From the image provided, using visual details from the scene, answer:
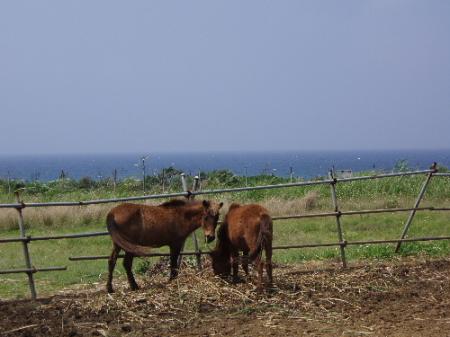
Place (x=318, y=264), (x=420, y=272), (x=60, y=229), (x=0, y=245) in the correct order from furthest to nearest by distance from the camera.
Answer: (x=60, y=229), (x=0, y=245), (x=318, y=264), (x=420, y=272)

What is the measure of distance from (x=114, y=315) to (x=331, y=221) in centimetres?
921

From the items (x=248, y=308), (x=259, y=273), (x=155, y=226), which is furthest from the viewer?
(x=155, y=226)

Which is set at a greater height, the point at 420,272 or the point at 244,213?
the point at 244,213

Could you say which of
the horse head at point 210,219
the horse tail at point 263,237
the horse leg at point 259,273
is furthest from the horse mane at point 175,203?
the horse leg at point 259,273

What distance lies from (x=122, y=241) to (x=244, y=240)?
153 centimetres

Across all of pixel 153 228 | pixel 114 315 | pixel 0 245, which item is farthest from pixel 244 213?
pixel 0 245

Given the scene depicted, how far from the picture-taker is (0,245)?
44.4 ft

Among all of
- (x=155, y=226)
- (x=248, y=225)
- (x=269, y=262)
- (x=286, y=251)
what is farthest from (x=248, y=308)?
(x=286, y=251)

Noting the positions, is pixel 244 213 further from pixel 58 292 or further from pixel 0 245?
pixel 0 245

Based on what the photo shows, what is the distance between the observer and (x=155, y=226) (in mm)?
8578

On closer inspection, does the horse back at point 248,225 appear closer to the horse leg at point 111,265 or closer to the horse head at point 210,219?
the horse head at point 210,219

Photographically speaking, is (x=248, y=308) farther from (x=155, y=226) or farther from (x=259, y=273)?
(x=155, y=226)

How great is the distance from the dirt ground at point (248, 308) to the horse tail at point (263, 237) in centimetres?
41

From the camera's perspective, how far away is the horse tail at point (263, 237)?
8.16 metres
